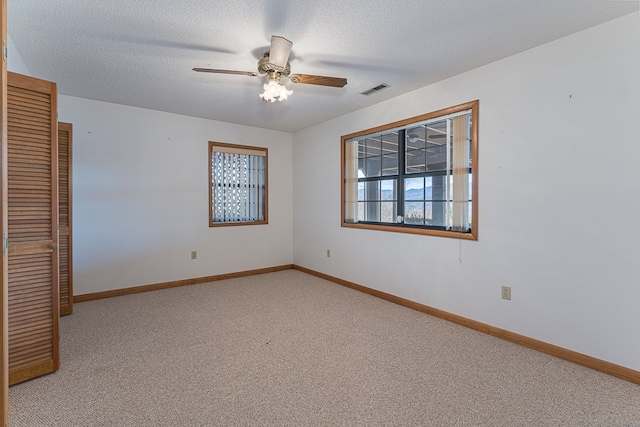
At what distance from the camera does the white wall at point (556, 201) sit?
2104mm

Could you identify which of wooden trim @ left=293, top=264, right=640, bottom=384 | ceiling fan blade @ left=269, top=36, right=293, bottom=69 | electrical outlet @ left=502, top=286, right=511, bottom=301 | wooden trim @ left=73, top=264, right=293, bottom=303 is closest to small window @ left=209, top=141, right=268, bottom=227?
wooden trim @ left=73, top=264, right=293, bottom=303

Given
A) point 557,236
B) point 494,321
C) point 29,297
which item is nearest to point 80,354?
point 29,297

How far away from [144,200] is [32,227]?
7.24ft

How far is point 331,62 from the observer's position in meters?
2.75

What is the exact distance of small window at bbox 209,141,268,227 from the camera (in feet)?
15.6

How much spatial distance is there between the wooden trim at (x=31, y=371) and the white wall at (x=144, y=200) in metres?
1.96

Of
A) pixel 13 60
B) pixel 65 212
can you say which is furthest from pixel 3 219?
pixel 65 212

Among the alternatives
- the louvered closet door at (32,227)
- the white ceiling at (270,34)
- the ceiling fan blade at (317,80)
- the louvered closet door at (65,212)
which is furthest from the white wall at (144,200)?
the ceiling fan blade at (317,80)

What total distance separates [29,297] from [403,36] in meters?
3.22

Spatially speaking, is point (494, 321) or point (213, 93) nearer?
point (494, 321)

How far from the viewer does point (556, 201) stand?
94.7 inches

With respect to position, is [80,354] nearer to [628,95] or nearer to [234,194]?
[234,194]

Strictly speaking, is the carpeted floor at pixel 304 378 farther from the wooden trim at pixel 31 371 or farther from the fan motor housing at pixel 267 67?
the fan motor housing at pixel 267 67

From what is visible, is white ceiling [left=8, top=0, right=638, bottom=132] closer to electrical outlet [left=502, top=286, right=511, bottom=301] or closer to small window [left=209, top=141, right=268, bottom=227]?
small window [left=209, top=141, right=268, bottom=227]
